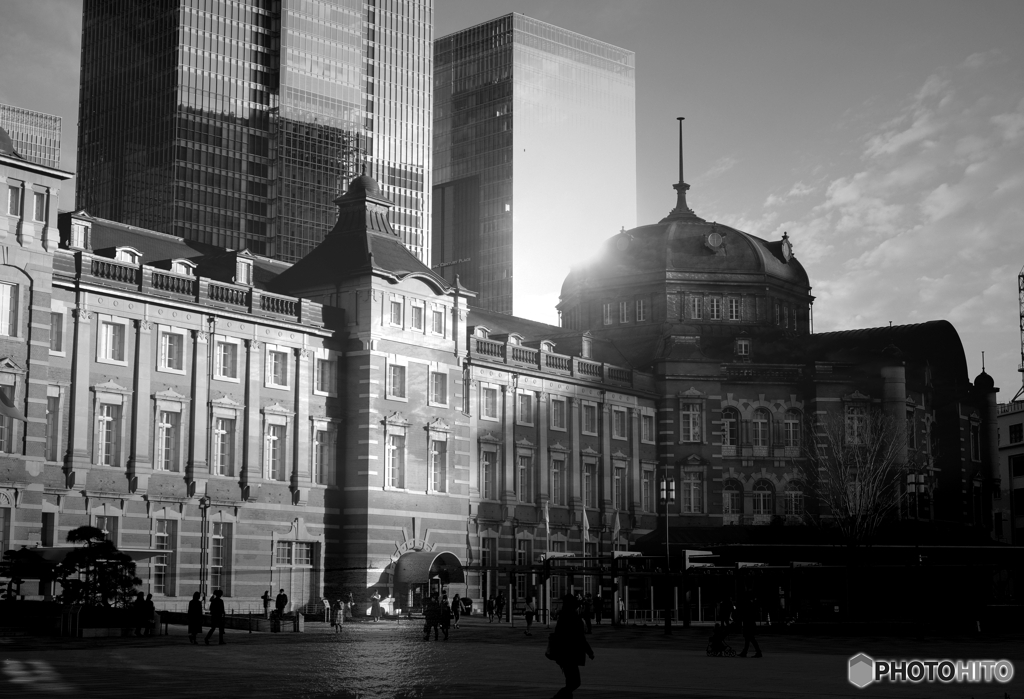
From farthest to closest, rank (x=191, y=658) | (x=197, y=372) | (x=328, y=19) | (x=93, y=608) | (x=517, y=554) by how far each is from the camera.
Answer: (x=328, y=19) < (x=517, y=554) < (x=197, y=372) < (x=93, y=608) < (x=191, y=658)

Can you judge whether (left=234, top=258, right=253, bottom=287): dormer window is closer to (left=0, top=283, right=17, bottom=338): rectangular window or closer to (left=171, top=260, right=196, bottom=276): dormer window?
(left=171, top=260, right=196, bottom=276): dormer window

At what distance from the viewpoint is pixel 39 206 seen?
189ft

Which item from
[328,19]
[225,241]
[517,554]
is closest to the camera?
[517,554]

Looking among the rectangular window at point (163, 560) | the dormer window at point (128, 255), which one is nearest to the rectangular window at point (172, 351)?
the dormer window at point (128, 255)

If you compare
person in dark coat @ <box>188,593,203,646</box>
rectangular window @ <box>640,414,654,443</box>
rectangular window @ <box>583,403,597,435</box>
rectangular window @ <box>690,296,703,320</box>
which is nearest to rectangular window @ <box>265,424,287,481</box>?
person in dark coat @ <box>188,593,203,646</box>

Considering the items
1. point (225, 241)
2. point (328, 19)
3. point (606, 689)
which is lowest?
point (606, 689)

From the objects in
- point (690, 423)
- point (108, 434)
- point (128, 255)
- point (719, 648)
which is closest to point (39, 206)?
point (128, 255)

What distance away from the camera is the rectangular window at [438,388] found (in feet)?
243

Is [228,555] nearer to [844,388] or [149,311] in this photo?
[149,311]

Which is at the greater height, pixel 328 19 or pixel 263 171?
pixel 328 19

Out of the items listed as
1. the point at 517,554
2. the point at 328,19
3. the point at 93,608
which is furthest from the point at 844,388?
the point at 328,19

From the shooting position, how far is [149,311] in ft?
203

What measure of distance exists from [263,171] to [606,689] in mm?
127715

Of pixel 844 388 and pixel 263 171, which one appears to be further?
pixel 263 171
